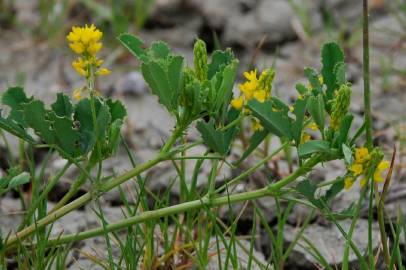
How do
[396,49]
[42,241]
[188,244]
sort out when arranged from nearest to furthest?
[42,241] < [188,244] < [396,49]

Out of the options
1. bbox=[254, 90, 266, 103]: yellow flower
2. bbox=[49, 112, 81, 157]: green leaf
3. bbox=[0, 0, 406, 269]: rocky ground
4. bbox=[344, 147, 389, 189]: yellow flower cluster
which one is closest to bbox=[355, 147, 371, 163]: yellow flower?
bbox=[344, 147, 389, 189]: yellow flower cluster

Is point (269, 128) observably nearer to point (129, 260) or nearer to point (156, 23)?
point (129, 260)

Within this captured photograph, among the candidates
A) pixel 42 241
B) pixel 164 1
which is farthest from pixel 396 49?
pixel 42 241

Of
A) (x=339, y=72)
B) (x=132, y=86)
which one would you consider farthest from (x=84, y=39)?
(x=132, y=86)

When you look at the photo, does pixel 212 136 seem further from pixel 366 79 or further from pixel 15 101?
pixel 15 101

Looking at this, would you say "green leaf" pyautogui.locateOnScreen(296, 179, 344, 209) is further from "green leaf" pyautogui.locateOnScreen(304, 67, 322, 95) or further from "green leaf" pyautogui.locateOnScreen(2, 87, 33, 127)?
"green leaf" pyautogui.locateOnScreen(2, 87, 33, 127)

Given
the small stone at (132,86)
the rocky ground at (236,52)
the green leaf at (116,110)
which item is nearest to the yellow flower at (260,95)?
the green leaf at (116,110)
